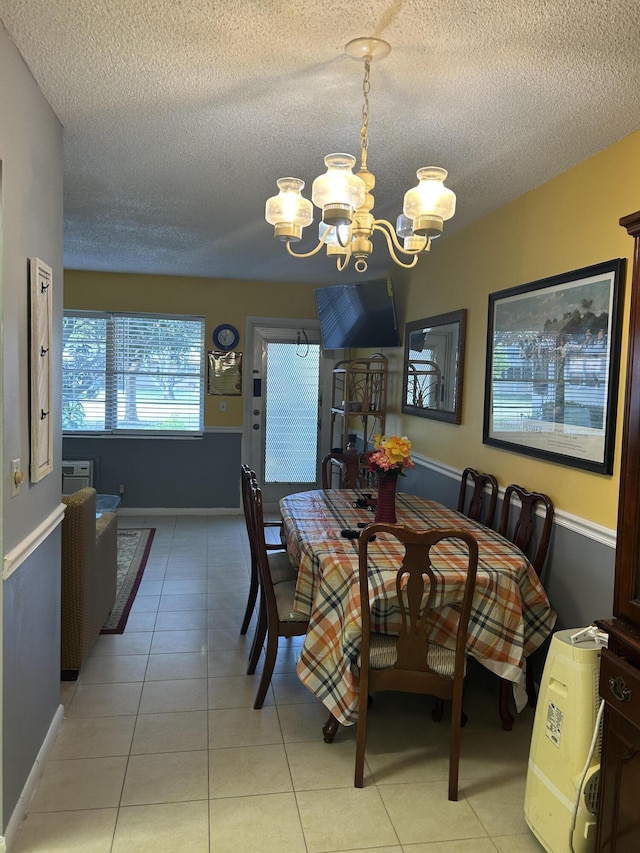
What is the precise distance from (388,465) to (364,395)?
8.89 feet

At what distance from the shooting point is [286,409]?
21.7ft

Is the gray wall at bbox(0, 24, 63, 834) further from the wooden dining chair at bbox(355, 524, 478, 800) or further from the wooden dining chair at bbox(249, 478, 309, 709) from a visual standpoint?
the wooden dining chair at bbox(355, 524, 478, 800)

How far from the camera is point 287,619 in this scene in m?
2.73

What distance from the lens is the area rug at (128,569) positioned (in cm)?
366

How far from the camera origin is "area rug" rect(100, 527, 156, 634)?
3.66m

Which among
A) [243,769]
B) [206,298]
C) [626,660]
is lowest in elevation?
[243,769]

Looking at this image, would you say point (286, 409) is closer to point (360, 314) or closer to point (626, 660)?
point (360, 314)

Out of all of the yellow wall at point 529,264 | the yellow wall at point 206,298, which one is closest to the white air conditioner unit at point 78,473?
the yellow wall at point 206,298

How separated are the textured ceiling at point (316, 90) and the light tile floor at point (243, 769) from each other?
2471 millimetres

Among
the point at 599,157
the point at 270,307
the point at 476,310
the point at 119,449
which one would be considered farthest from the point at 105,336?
the point at 599,157

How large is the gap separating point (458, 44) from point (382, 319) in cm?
329

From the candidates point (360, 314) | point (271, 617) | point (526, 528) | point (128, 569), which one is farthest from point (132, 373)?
point (526, 528)

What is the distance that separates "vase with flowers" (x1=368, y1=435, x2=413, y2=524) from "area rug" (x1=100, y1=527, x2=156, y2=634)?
5.58 feet

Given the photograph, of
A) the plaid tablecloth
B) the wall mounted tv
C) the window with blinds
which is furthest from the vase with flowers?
the window with blinds
